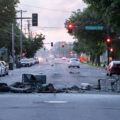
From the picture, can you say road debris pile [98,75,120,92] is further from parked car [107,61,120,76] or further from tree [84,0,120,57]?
parked car [107,61,120,76]

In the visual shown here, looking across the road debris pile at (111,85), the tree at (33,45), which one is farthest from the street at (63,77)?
the tree at (33,45)

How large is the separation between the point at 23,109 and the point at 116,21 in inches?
492

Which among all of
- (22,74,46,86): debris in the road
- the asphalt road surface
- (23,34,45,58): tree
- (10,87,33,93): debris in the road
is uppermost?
(23,34,45,58): tree

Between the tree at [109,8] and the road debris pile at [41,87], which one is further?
the tree at [109,8]

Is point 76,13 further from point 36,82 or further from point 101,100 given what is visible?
point 101,100

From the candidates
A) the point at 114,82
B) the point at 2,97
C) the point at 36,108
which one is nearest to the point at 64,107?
the point at 36,108

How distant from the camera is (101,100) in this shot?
13969 millimetres

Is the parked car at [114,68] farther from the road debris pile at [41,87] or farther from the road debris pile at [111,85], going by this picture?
the road debris pile at [111,85]

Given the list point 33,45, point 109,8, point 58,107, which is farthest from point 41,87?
point 33,45

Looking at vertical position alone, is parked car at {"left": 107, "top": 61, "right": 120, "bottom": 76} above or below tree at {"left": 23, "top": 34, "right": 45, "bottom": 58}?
below

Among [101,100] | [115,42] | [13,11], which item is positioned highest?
[13,11]

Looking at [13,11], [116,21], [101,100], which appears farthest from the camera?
[13,11]

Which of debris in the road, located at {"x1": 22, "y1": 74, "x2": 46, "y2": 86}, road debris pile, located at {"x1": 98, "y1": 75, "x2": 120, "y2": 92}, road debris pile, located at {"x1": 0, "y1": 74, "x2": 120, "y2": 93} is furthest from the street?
road debris pile, located at {"x1": 98, "y1": 75, "x2": 120, "y2": 92}

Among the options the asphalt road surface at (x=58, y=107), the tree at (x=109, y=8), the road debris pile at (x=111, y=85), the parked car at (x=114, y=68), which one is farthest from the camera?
the parked car at (x=114, y=68)
